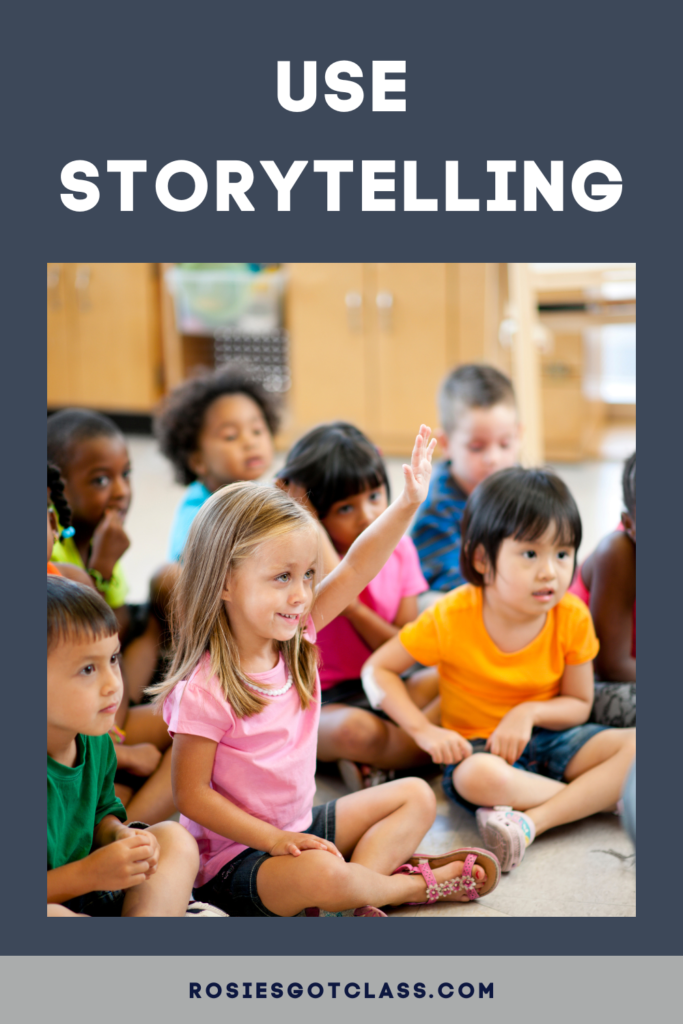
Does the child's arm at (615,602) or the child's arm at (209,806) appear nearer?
the child's arm at (209,806)

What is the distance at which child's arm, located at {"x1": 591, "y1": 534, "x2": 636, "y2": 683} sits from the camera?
4.69 feet

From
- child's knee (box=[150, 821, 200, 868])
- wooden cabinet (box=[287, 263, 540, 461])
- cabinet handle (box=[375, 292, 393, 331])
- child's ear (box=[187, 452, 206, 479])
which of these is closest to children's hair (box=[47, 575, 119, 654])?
child's knee (box=[150, 821, 200, 868])

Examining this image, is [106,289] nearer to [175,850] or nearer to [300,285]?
[300,285]

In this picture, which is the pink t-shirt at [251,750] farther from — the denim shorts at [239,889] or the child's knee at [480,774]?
the child's knee at [480,774]

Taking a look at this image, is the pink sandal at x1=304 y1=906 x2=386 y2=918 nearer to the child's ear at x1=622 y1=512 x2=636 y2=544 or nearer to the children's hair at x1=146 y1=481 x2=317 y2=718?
the children's hair at x1=146 y1=481 x2=317 y2=718

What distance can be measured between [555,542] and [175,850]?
1.94ft

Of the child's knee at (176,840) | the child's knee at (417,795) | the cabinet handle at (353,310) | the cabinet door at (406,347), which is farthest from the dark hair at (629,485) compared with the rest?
the cabinet handle at (353,310)

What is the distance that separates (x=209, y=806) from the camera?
1.01m

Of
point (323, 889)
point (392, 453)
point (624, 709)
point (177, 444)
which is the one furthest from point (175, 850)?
point (392, 453)

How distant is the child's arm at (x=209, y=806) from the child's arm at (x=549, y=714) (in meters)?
0.36

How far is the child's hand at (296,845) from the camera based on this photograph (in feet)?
3.33

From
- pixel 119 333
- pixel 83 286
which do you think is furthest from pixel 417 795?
pixel 83 286

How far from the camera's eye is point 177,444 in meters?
1.89

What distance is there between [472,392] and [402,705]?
782 millimetres
